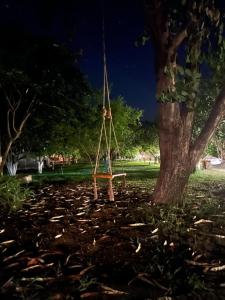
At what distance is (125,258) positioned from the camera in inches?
212

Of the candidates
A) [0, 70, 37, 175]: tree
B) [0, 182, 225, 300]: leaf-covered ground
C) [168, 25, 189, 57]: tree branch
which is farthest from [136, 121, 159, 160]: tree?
[168, 25, 189, 57]: tree branch

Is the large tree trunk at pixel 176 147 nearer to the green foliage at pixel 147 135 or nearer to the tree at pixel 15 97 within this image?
the tree at pixel 15 97

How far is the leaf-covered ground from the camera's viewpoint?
4227 millimetres

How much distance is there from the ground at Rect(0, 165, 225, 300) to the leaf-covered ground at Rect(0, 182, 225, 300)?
0.01 meters

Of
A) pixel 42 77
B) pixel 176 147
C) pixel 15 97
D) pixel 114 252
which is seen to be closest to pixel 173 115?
pixel 176 147

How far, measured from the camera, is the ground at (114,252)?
13.9 ft

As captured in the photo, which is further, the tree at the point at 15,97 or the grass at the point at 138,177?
the grass at the point at 138,177

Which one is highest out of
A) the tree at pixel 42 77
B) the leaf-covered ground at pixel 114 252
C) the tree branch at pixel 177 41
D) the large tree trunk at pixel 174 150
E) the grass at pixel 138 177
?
the tree at pixel 42 77

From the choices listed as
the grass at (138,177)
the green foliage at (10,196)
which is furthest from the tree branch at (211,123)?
the green foliage at (10,196)

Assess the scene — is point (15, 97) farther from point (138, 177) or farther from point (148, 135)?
point (148, 135)

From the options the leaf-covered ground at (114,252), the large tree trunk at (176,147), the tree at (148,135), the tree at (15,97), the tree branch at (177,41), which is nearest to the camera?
the leaf-covered ground at (114,252)

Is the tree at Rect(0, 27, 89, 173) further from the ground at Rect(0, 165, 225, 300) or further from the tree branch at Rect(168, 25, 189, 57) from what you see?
the ground at Rect(0, 165, 225, 300)

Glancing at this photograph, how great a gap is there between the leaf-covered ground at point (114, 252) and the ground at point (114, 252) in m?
0.01

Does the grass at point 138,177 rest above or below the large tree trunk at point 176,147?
below
